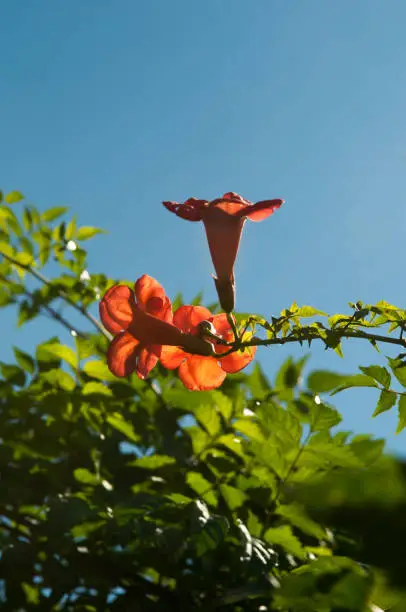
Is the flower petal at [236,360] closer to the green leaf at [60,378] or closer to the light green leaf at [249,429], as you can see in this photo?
the light green leaf at [249,429]

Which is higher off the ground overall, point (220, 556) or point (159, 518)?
point (159, 518)

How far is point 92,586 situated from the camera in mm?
2195

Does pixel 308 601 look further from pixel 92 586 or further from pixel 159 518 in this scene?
pixel 92 586

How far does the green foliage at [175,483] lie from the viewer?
5.44 ft

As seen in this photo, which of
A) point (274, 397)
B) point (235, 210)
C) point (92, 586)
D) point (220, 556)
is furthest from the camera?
point (274, 397)

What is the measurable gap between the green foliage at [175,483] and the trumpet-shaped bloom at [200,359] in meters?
0.12

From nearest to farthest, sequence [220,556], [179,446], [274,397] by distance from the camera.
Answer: [220,556] → [179,446] → [274,397]

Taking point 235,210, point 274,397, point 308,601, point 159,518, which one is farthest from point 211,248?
point 274,397

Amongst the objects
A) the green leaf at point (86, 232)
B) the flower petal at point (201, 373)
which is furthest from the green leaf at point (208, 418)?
the green leaf at point (86, 232)

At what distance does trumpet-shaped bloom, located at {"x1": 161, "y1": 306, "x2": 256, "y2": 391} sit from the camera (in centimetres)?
185

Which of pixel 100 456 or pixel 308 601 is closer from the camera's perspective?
pixel 308 601

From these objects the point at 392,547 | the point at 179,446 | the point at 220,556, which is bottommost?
the point at 392,547

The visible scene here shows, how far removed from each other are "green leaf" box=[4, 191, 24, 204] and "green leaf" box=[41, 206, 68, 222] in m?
0.17

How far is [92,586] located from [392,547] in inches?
75.8
